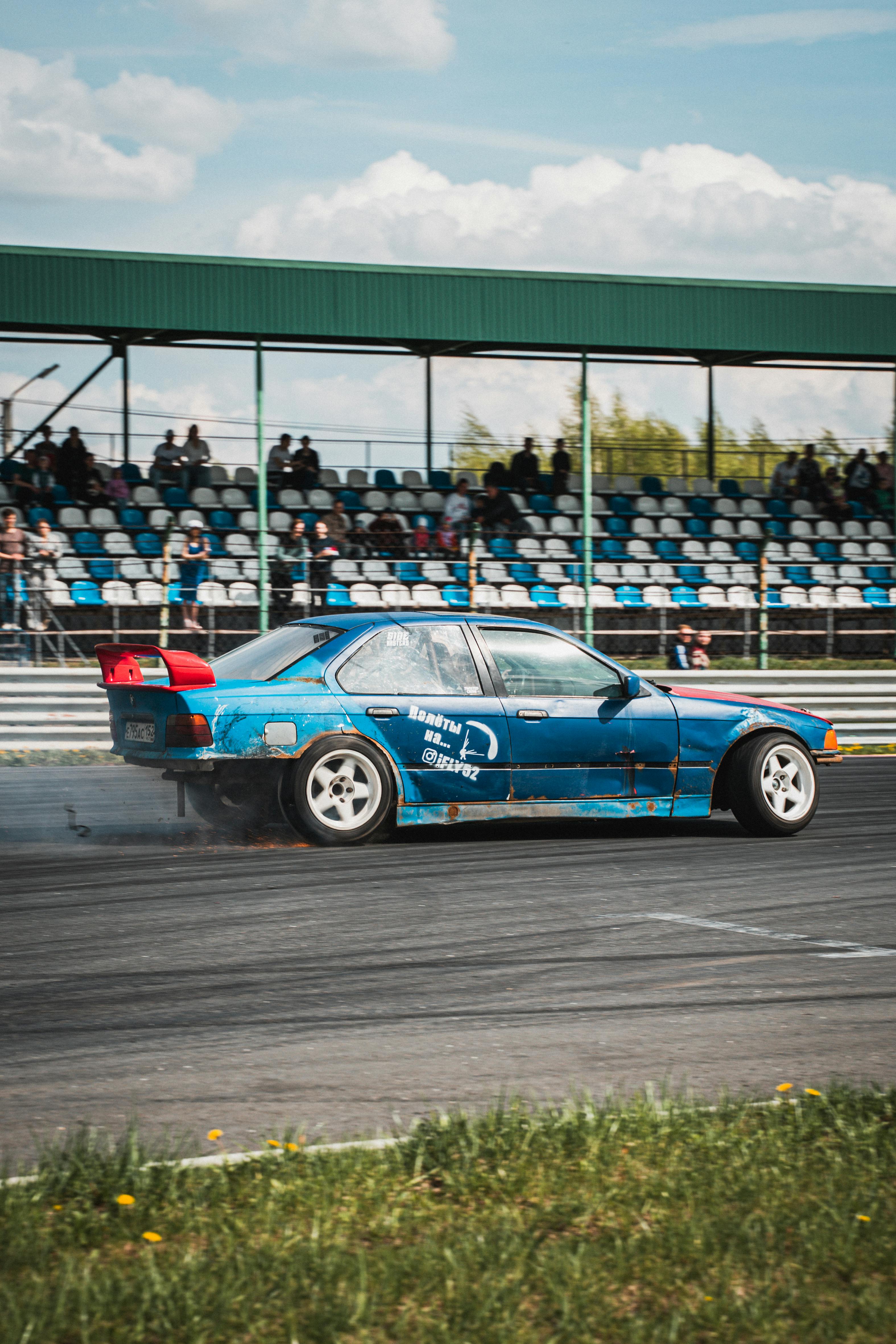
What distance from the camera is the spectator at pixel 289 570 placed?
1820cm

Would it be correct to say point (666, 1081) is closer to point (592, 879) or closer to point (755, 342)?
point (592, 879)

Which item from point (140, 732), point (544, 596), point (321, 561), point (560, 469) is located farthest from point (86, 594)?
point (140, 732)

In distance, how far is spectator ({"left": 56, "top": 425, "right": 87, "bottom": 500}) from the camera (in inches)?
851

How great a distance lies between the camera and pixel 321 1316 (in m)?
2.66

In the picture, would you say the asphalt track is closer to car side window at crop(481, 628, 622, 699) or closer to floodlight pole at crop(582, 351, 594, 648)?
car side window at crop(481, 628, 622, 699)

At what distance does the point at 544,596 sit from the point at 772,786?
39.4ft

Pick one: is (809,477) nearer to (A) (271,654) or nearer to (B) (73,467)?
(B) (73,467)

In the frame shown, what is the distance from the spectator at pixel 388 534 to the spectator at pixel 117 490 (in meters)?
3.53

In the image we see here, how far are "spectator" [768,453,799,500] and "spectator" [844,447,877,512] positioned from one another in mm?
891

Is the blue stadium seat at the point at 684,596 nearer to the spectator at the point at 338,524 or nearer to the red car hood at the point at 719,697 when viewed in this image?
the spectator at the point at 338,524

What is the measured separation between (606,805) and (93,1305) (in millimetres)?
6807

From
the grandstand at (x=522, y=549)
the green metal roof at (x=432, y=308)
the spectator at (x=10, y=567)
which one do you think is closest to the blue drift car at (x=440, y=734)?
the spectator at (x=10, y=567)

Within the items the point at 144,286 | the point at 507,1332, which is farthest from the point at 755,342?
the point at 507,1332

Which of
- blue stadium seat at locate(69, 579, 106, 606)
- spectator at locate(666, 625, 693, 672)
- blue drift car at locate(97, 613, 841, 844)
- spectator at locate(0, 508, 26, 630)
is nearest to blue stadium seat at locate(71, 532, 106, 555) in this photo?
blue stadium seat at locate(69, 579, 106, 606)
